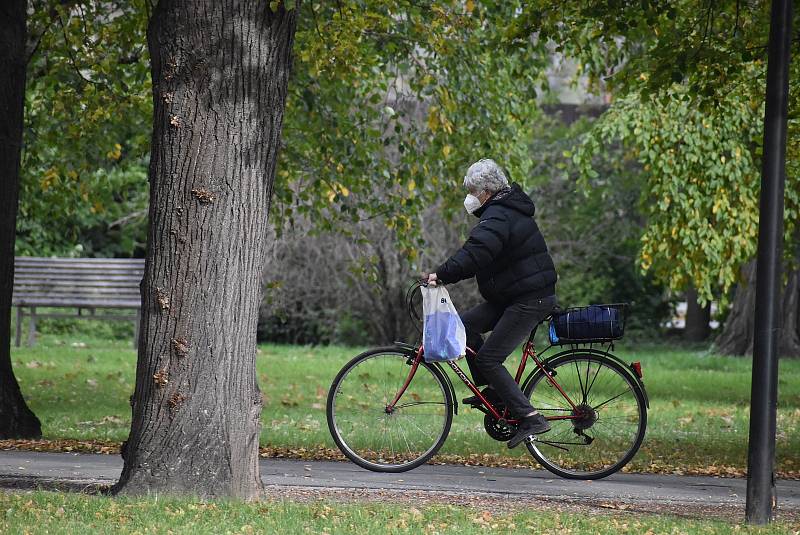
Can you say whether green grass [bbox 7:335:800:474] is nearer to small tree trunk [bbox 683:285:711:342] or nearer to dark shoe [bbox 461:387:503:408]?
dark shoe [bbox 461:387:503:408]

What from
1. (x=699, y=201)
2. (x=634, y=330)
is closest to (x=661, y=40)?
(x=699, y=201)

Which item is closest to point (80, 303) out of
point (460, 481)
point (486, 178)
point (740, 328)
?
point (740, 328)

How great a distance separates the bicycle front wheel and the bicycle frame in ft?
0.08

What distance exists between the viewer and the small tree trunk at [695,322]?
96.6 ft

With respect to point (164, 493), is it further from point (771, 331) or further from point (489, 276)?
point (771, 331)

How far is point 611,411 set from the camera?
7.84m

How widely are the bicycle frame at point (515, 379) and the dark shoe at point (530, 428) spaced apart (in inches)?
4.3

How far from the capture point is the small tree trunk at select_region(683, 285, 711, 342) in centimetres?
2944

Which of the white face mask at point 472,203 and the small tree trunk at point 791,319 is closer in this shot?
the white face mask at point 472,203

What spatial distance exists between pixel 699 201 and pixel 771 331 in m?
9.52

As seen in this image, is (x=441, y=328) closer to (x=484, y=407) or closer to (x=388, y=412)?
(x=484, y=407)

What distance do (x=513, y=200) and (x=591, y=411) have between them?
147 centimetres

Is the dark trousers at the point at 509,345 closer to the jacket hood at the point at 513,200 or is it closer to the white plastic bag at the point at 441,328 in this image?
the white plastic bag at the point at 441,328

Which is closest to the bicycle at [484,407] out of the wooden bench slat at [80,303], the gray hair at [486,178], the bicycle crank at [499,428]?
the bicycle crank at [499,428]
